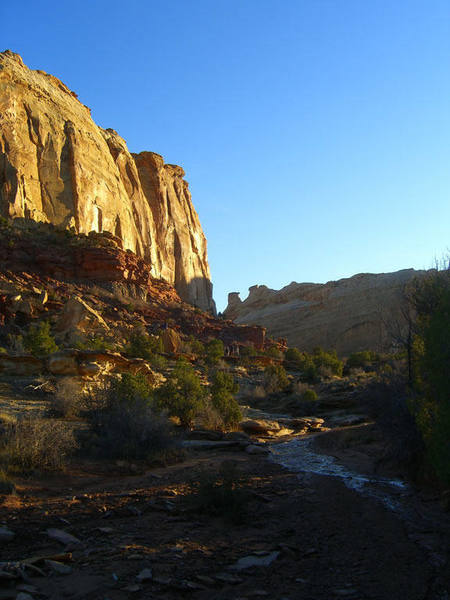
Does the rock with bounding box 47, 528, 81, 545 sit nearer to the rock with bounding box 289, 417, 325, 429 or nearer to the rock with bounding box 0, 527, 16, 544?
the rock with bounding box 0, 527, 16, 544

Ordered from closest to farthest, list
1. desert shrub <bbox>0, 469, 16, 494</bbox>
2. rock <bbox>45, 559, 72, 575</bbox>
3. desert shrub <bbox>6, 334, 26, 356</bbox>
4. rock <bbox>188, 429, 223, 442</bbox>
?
1. rock <bbox>45, 559, 72, 575</bbox>
2. desert shrub <bbox>0, 469, 16, 494</bbox>
3. rock <bbox>188, 429, 223, 442</bbox>
4. desert shrub <bbox>6, 334, 26, 356</bbox>

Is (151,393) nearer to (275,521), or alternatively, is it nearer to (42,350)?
(42,350)

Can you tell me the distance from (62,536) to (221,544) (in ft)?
6.73

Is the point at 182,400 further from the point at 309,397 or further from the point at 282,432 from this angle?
the point at 309,397

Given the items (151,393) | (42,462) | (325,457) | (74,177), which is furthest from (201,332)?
(42,462)

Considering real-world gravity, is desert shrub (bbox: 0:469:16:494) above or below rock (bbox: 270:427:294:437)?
above

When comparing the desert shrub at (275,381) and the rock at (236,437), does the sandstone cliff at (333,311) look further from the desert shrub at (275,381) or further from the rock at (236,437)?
the rock at (236,437)

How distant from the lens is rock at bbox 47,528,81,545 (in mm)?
5863

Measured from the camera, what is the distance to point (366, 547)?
6.09 metres

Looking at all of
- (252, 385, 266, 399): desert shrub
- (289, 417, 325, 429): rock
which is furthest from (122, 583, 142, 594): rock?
(252, 385, 266, 399): desert shrub

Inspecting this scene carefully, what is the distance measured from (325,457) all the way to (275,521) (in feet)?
23.5

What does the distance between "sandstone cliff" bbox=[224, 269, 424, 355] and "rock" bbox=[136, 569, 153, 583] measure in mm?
54350

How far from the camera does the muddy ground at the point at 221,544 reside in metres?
4.70

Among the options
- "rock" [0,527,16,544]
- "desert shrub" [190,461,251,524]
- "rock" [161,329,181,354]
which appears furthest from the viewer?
"rock" [161,329,181,354]
